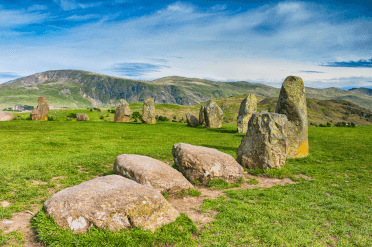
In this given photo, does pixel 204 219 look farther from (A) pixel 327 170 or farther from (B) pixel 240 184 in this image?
(A) pixel 327 170

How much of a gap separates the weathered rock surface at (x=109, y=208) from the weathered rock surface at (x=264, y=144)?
7199mm

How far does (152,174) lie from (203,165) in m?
2.64

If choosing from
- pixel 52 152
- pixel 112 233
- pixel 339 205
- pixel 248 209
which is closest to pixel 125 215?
pixel 112 233

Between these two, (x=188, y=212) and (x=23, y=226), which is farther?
(x=188, y=212)

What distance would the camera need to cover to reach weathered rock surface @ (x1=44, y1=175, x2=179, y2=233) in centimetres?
528

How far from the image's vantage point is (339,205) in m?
7.61

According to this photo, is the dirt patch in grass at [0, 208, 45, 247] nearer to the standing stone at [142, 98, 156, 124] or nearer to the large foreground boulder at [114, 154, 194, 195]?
the large foreground boulder at [114, 154, 194, 195]

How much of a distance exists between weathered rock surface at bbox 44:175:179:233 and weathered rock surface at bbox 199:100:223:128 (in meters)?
28.9

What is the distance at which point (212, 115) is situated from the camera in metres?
34.7

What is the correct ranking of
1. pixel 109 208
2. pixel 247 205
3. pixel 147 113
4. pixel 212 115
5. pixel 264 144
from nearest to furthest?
pixel 109 208
pixel 247 205
pixel 264 144
pixel 212 115
pixel 147 113

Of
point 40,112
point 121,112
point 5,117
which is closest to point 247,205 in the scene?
point 121,112

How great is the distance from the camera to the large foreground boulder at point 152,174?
7992 mm

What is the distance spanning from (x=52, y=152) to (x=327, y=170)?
56.4 ft

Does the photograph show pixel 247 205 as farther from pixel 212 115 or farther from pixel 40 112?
pixel 40 112
